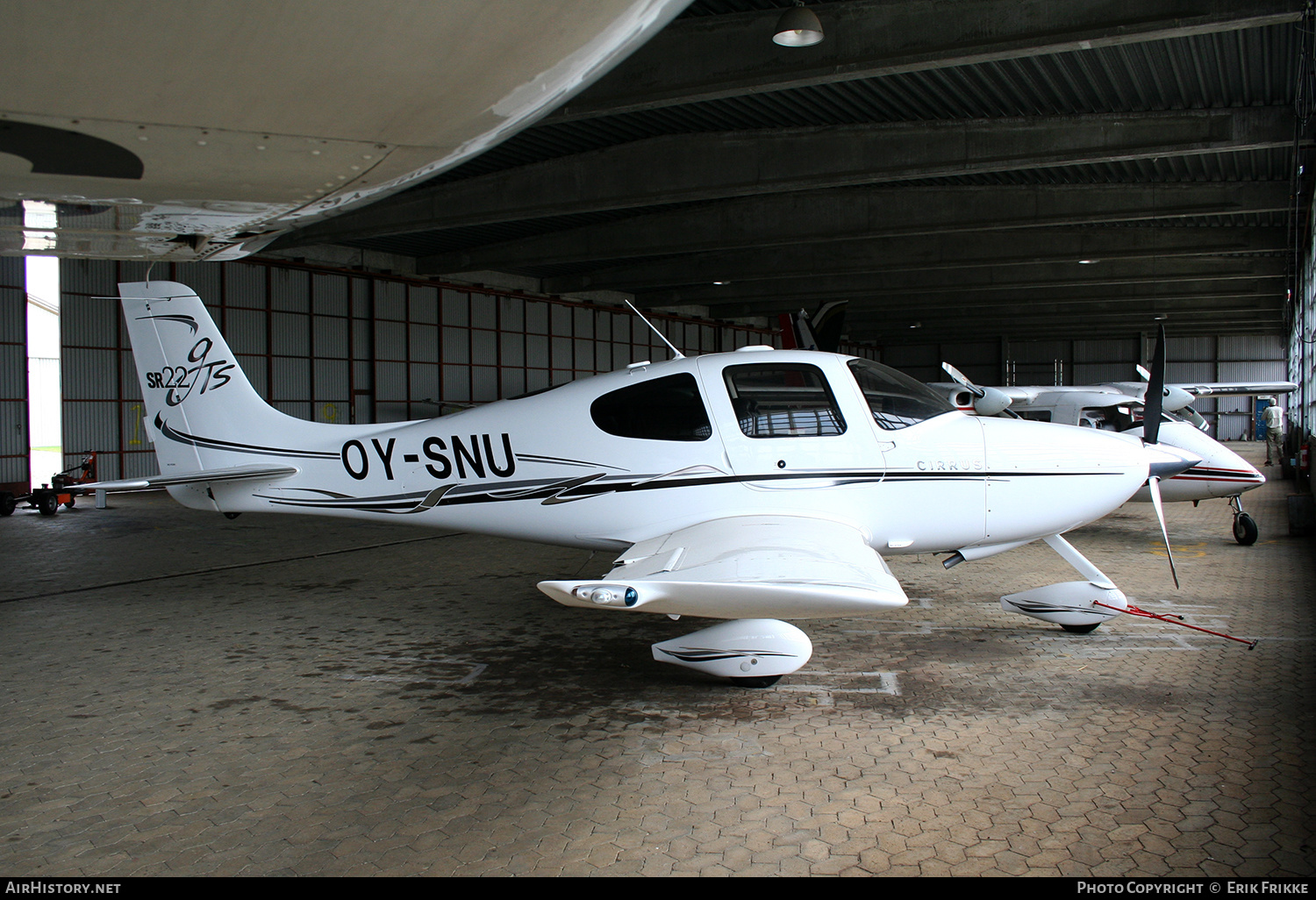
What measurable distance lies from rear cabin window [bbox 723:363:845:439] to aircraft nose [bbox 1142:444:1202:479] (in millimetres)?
2364

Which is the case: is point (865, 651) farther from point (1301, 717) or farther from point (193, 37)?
point (193, 37)

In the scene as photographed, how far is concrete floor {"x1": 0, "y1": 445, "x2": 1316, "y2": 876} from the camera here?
122 inches

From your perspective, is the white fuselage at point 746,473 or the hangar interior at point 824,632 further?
the white fuselage at point 746,473

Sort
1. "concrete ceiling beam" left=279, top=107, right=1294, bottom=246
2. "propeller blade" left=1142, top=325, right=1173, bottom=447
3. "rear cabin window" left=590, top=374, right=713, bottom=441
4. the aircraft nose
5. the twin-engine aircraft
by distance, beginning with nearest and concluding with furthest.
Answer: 1. the twin-engine aircraft
2. "rear cabin window" left=590, top=374, right=713, bottom=441
3. the aircraft nose
4. "propeller blade" left=1142, top=325, right=1173, bottom=447
5. "concrete ceiling beam" left=279, top=107, right=1294, bottom=246

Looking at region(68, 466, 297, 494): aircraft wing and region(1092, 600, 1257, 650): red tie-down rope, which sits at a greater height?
region(68, 466, 297, 494): aircraft wing

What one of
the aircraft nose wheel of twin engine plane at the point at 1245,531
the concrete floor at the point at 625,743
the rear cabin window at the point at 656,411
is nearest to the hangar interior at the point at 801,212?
the concrete floor at the point at 625,743

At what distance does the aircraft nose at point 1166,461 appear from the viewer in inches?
235

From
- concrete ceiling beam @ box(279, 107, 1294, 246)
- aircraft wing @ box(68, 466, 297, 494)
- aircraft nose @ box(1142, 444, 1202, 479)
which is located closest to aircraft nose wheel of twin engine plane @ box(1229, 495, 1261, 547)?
concrete ceiling beam @ box(279, 107, 1294, 246)

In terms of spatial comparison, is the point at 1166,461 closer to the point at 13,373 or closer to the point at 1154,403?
the point at 1154,403

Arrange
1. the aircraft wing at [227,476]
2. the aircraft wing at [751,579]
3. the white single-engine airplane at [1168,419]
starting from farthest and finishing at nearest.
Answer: the white single-engine airplane at [1168,419] → the aircraft wing at [227,476] → the aircraft wing at [751,579]

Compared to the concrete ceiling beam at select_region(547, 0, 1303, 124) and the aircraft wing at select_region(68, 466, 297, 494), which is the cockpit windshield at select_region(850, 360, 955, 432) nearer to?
the aircraft wing at select_region(68, 466, 297, 494)

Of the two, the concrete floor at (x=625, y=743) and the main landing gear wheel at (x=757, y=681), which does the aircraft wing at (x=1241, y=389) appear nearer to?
the concrete floor at (x=625, y=743)

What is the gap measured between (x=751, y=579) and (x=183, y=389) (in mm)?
5630

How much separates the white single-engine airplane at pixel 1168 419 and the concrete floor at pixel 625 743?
2.70 m
